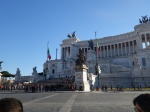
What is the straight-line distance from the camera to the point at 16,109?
1.79 meters

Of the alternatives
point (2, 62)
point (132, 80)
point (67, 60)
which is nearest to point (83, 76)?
point (132, 80)

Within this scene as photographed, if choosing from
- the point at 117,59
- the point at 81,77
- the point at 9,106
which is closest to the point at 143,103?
the point at 9,106

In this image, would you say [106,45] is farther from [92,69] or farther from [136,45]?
[92,69]

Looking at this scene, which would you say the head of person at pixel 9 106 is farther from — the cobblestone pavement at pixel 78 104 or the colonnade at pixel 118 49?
the colonnade at pixel 118 49

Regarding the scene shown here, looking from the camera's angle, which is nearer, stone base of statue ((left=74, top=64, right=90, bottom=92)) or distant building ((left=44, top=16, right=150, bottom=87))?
stone base of statue ((left=74, top=64, right=90, bottom=92))

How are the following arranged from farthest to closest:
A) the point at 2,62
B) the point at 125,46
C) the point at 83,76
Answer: the point at 125,46, the point at 2,62, the point at 83,76

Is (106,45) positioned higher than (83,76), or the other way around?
(106,45)

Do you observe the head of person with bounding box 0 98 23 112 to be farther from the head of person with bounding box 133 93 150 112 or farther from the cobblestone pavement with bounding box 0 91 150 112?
the cobblestone pavement with bounding box 0 91 150 112

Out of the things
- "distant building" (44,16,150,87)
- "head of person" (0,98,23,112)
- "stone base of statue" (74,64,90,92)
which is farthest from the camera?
"distant building" (44,16,150,87)

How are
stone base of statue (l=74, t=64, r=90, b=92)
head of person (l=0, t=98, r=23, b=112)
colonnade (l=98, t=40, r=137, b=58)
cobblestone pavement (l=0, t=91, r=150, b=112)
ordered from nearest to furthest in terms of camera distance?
1. head of person (l=0, t=98, r=23, b=112)
2. cobblestone pavement (l=0, t=91, r=150, b=112)
3. stone base of statue (l=74, t=64, r=90, b=92)
4. colonnade (l=98, t=40, r=137, b=58)

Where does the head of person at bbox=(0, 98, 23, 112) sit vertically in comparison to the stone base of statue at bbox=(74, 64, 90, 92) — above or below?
below

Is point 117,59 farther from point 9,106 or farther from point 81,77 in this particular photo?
point 9,106

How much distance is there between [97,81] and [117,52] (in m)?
43.7

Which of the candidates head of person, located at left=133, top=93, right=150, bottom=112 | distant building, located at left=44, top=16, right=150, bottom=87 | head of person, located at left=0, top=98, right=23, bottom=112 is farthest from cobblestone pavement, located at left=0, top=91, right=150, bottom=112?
distant building, located at left=44, top=16, right=150, bottom=87
